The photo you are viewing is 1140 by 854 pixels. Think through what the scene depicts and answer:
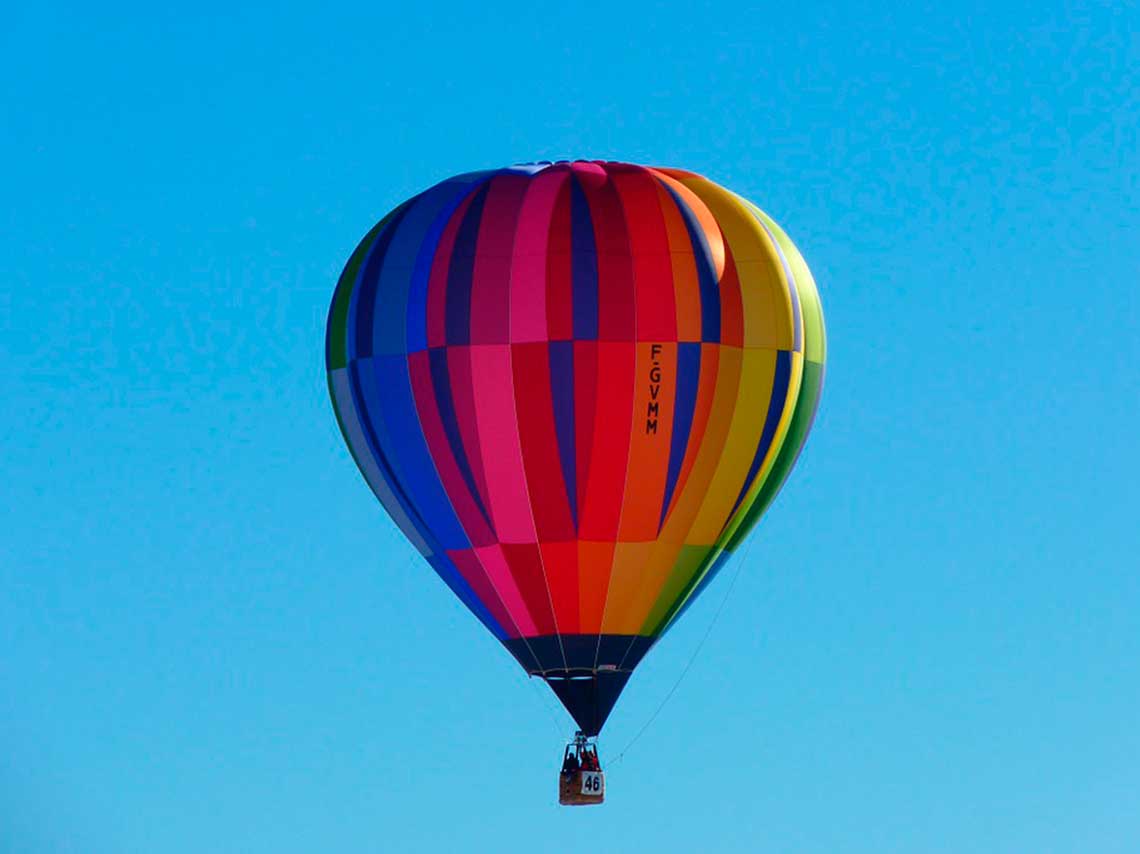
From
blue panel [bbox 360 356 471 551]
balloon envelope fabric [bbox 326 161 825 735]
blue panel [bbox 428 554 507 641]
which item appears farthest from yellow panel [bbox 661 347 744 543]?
blue panel [bbox 360 356 471 551]

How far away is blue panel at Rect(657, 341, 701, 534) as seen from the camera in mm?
71438

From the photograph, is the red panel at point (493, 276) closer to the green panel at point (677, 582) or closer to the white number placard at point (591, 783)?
the green panel at point (677, 582)

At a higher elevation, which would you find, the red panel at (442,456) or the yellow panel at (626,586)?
the red panel at (442,456)

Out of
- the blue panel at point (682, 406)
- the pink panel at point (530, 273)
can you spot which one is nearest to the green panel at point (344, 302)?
the pink panel at point (530, 273)

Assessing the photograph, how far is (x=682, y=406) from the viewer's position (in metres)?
71.5

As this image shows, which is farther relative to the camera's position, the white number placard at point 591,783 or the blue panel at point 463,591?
the blue panel at point 463,591

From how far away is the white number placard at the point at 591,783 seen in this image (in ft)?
234

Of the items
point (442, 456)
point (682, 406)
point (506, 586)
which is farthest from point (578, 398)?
point (506, 586)

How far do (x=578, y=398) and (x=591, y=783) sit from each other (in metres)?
5.41

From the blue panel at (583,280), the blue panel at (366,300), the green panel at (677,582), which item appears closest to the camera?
the blue panel at (583,280)

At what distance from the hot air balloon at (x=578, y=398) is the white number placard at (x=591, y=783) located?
44 millimetres

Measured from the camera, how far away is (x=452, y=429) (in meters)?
71.6

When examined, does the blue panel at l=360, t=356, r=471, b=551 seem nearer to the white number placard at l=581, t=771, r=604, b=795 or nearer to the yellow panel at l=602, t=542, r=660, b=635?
the yellow panel at l=602, t=542, r=660, b=635

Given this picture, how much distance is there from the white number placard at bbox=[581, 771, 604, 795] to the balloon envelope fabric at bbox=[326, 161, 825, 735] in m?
0.64
